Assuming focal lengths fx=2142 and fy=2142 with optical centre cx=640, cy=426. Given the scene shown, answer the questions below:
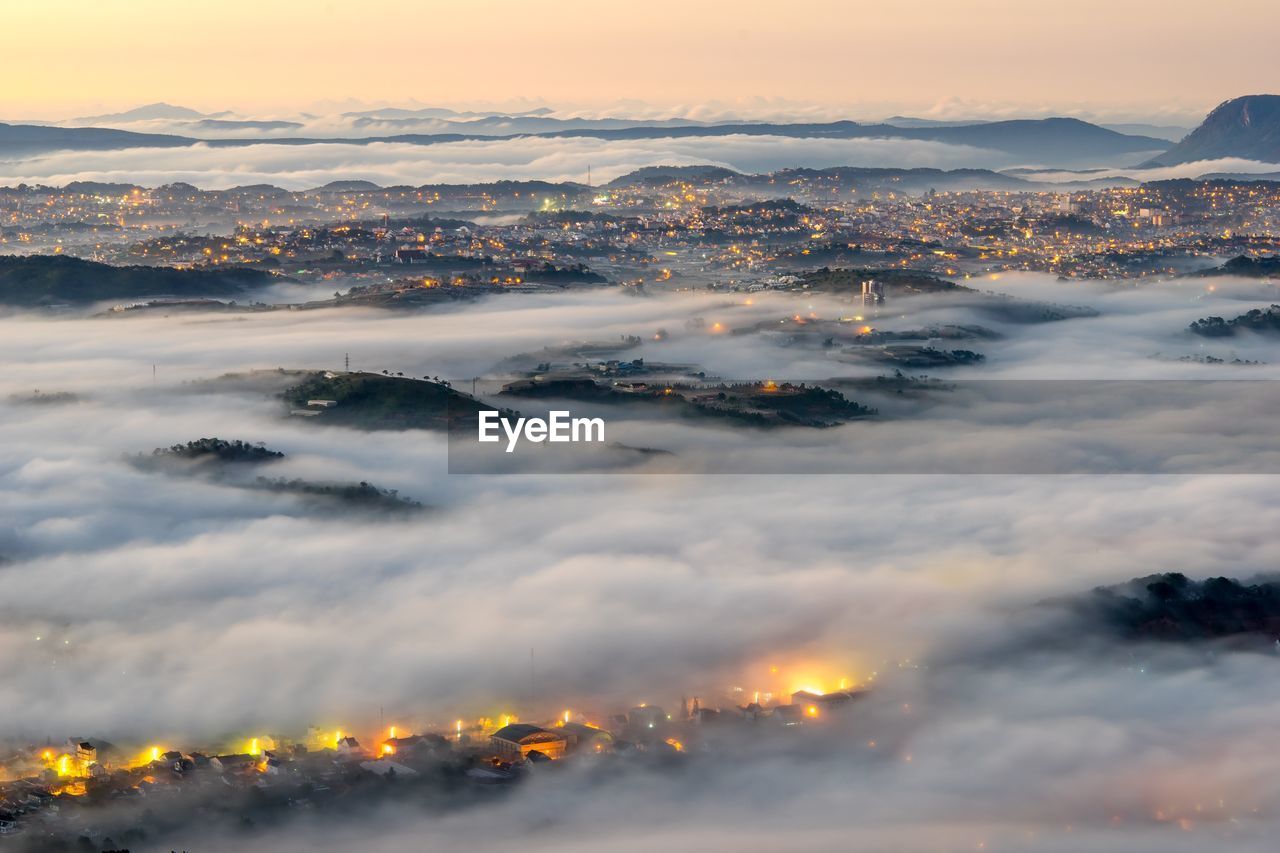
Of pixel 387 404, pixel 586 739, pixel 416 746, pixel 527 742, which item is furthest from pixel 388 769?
pixel 387 404

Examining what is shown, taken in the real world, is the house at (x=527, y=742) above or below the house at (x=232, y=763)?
above

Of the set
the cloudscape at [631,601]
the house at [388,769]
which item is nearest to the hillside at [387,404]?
the cloudscape at [631,601]

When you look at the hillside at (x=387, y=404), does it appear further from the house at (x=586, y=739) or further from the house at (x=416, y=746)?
the house at (x=586, y=739)

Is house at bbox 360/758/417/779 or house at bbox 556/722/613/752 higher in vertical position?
house at bbox 556/722/613/752

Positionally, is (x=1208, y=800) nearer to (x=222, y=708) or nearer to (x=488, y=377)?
(x=222, y=708)

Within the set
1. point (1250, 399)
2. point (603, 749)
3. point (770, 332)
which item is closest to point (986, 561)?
point (603, 749)

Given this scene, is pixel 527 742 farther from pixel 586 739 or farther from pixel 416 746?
pixel 416 746

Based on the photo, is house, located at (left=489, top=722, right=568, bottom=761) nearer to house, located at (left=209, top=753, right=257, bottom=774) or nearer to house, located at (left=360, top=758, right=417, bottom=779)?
house, located at (left=360, top=758, right=417, bottom=779)

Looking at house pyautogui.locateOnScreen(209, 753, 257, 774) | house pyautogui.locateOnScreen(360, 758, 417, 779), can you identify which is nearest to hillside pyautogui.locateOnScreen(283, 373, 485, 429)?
house pyautogui.locateOnScreen(209, 753, 257, 774)
